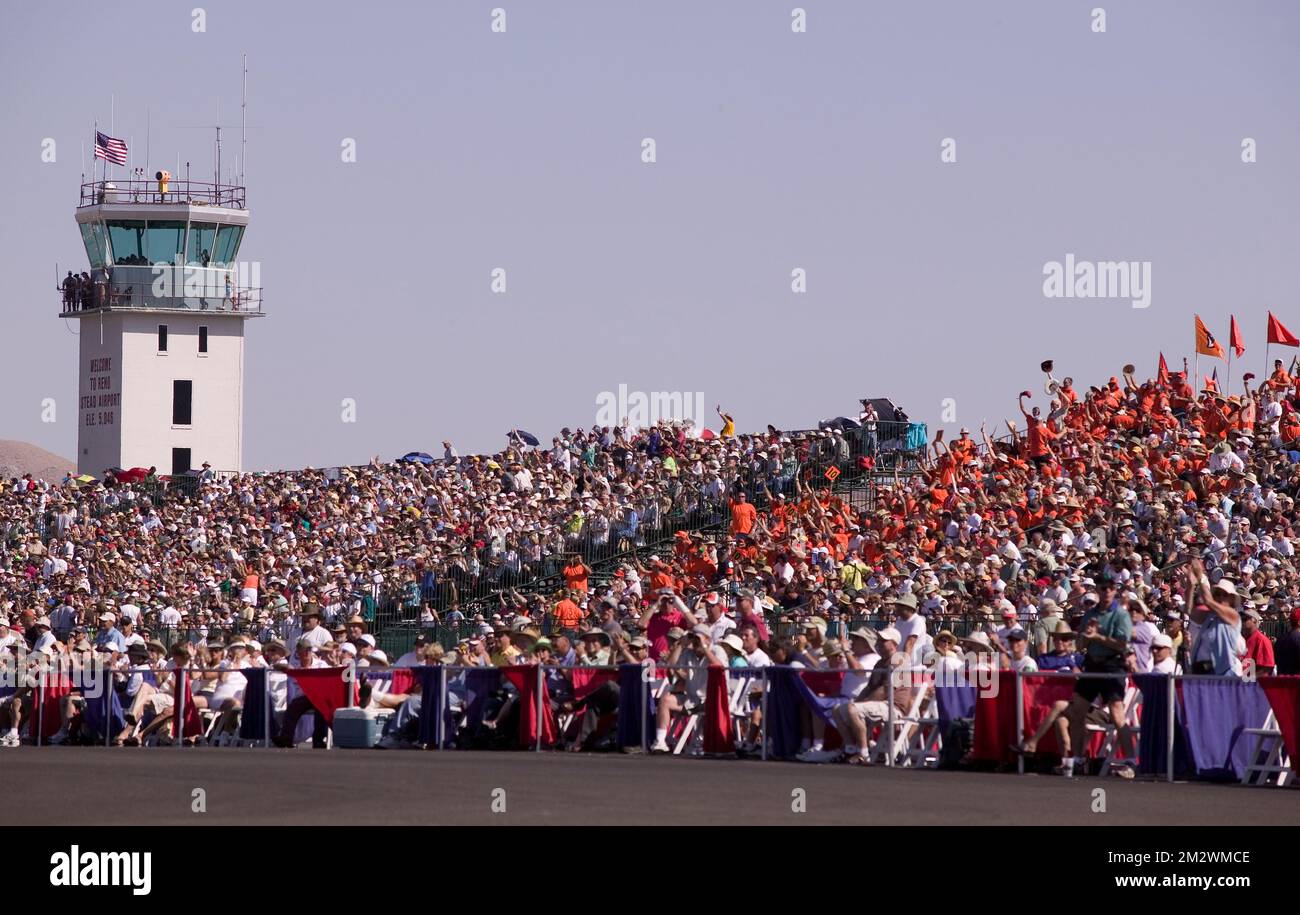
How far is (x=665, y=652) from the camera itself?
71.2 ft

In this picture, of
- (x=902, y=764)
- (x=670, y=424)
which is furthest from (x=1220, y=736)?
(x=670, y=424)

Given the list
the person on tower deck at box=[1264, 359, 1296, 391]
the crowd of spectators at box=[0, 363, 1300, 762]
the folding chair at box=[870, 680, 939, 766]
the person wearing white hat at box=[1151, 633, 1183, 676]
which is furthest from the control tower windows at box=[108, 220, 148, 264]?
the person wearing white hat at box=[1151, 633, 1183, 676]

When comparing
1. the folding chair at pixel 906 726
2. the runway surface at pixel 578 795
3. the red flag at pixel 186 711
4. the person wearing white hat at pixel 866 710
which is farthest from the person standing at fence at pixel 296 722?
the folding chair at pixel 906 726

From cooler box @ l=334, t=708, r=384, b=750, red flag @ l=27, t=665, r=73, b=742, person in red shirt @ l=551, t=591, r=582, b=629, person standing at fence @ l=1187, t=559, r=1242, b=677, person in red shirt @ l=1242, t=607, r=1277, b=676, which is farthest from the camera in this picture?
person in red shirt @ l=551, t=591, r=582, b=629

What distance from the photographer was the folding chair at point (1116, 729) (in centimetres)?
1728

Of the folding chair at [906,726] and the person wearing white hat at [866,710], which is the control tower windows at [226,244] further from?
the folding chair at [906,726]

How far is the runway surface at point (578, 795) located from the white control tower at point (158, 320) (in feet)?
160

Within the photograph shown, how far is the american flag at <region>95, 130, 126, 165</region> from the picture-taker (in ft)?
207

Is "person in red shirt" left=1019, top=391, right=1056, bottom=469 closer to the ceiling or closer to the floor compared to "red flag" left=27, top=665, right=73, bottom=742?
closer to the ceiling

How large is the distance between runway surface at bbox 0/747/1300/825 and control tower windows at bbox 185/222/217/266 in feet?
160

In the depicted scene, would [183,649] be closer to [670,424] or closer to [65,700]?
[65,700]

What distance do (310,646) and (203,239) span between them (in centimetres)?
4493

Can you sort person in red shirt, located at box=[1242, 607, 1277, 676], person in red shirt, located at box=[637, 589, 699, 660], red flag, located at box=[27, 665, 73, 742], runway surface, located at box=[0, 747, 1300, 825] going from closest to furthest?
runway surface, located at box=[0, 747, 1300, 825] → person in red shirt, located at box=[1242, 607, 1277, 676] → person in red shirt, located at box=[637, 589, 699, 660] → red flag, located at box=[27, 665, 73, 742]

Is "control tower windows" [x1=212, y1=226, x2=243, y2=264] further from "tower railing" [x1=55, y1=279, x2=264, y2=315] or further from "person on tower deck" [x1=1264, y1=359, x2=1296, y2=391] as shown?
"person on tower deck" [x1=1264, y1=359, x2=1296, y2=391]
